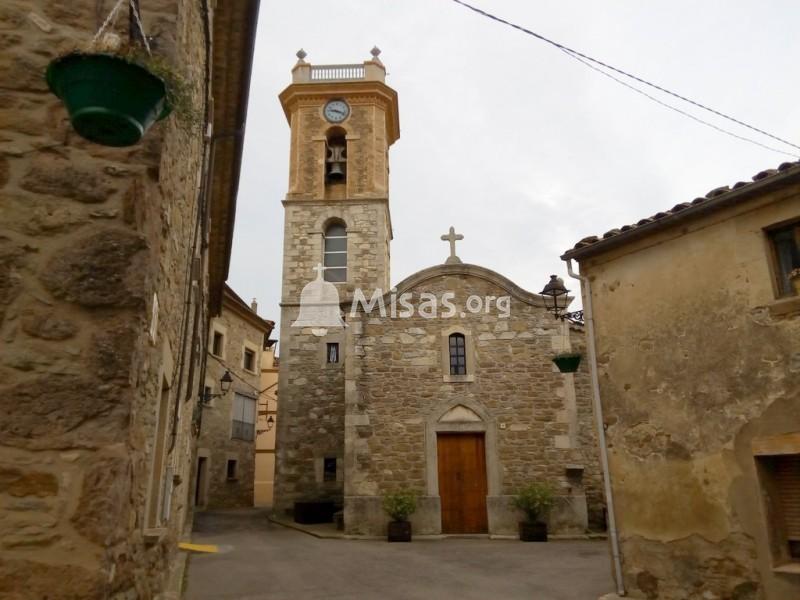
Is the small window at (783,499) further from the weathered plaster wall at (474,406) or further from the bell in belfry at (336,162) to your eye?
the bell in belfry at (336,162)

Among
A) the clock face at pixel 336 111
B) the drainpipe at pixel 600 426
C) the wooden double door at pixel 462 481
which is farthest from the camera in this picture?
the clock face at pixel 336 111

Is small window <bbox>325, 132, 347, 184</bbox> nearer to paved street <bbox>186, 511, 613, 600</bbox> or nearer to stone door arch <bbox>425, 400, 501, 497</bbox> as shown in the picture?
stone door arch <bbox>425, 400, 501, 497</bbox>

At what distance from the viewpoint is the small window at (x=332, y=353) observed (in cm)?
1848

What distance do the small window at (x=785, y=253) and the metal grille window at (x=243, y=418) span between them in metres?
20.7

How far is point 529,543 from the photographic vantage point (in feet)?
40.5

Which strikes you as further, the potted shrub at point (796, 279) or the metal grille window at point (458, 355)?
the metal grille window at point (458, 355)

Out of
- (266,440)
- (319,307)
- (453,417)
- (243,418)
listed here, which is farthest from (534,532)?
(266,440)

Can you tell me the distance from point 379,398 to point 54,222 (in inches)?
462

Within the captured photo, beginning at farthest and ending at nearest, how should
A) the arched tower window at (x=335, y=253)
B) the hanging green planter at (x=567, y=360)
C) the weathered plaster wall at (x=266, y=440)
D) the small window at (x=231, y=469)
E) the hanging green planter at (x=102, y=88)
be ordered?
1. the weathered plaster wall at (x=266, y=440)
2. the small window at (x=231, y=469)
3. the arched tower window at (x=335, y=253)
4. the hanging green planter at (x=567, y=360)
5. the hanging green planter at (x=102, y=88)

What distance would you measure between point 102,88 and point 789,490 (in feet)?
21.5

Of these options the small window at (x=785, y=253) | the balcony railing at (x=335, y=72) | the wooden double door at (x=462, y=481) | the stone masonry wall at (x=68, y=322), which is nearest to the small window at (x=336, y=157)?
the balcony railing at (x=335, y=72)

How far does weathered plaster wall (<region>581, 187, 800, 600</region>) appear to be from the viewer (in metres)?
6.03

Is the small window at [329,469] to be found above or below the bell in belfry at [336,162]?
below

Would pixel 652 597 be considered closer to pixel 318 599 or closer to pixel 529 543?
pixel 318 599
